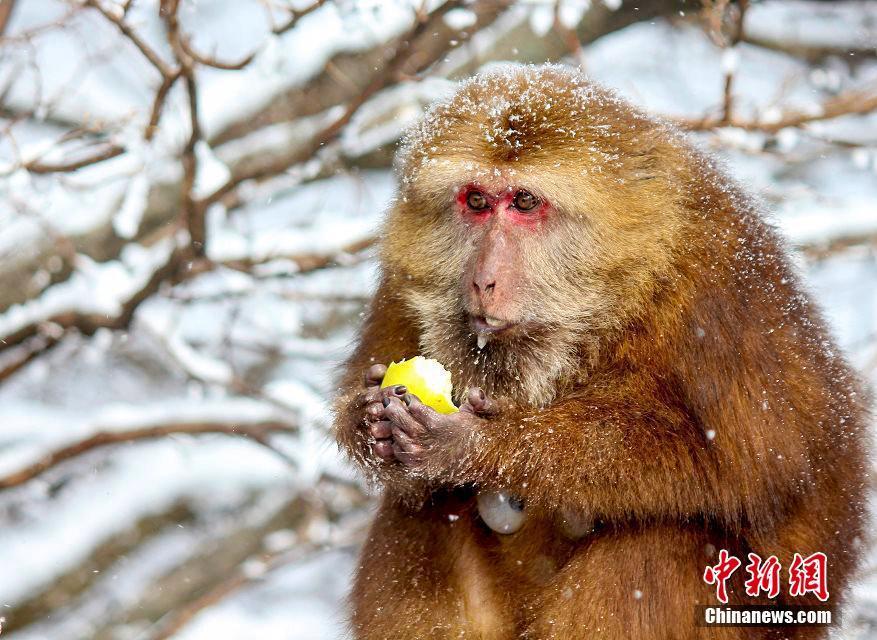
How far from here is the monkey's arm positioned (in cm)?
332

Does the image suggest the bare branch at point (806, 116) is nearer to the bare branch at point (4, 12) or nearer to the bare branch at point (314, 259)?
the bare branch at point (314, 259)

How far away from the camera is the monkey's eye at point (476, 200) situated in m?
3.62

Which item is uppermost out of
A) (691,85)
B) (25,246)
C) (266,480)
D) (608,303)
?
(608,303)

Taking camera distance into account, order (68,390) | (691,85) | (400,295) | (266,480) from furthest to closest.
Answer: (691,85) → (68,390) → (266,480) → (400,295)

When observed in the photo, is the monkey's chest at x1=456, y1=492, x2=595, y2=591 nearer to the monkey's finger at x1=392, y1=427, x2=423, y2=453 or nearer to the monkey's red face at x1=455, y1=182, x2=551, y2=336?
the monkey's finger at x1=392, y1=427, x2=423, y2=453

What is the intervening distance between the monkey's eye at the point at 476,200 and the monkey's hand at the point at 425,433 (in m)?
0.73

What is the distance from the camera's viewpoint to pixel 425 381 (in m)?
3.44

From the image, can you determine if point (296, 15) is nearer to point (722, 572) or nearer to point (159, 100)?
point (159, 100)

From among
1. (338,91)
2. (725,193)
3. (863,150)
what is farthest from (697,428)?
(338,91)

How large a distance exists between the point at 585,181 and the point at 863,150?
4.44m

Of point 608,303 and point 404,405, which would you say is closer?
point 404,405

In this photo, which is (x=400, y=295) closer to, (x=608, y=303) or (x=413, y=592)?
(x=608, y=303)

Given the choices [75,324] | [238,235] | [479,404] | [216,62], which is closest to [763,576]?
[479,404]

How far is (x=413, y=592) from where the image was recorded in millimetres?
3762
